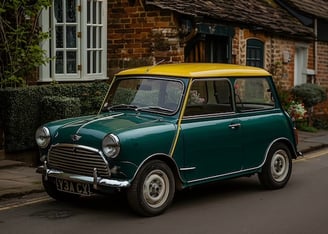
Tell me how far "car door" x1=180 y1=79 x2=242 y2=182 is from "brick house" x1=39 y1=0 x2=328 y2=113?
10.4 feet

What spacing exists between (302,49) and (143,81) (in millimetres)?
12789

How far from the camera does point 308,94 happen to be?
17.8 m

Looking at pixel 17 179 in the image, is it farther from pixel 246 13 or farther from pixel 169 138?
pixel 246 13

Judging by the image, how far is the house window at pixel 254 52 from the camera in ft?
54.8

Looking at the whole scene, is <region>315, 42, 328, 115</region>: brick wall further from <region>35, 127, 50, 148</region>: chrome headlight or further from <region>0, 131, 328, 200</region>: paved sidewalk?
<region>35, 127, 50, 148</region>: chrome headlight

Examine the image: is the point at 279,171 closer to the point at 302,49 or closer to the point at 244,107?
the point at 244,107

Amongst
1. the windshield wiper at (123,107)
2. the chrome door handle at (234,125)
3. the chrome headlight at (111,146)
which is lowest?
the chrome headlight at (111,146)

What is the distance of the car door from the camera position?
298 inches

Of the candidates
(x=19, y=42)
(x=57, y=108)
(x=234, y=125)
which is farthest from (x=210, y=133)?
(x=19, y=42)

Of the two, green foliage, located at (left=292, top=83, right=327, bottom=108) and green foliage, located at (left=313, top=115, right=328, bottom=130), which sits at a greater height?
green foliage, located at (left=292, top=83, right=327, bottom=108)

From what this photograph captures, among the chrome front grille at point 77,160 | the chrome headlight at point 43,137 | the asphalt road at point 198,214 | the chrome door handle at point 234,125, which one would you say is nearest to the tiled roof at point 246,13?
the chrome door handle at point 234,125

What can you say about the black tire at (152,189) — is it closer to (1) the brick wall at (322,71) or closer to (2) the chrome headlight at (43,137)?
(2) the chrome headlight at (43,137)

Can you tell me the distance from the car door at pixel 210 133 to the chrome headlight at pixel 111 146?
3.09 feet

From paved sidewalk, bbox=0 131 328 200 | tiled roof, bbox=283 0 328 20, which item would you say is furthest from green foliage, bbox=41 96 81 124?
tiled roof, bbox=283 0 328 20
